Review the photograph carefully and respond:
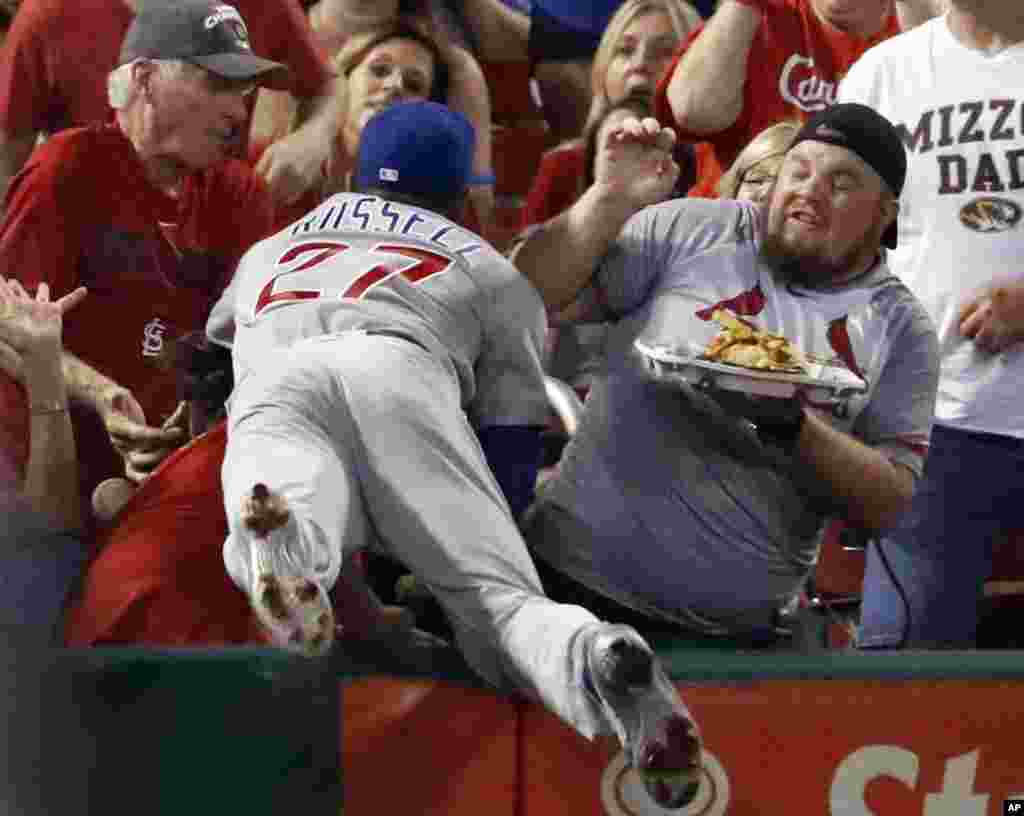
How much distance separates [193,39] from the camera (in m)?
4.39

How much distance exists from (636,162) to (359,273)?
21.6 inches

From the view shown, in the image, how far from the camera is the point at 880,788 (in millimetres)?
3400

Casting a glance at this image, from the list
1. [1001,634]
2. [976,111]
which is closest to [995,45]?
[976,111]

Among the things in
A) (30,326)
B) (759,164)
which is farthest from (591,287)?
(30,326)

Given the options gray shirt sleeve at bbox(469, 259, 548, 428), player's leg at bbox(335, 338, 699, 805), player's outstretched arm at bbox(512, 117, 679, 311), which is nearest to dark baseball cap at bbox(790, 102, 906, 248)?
player's outstretched arm at bbox(512, 117, 679, 311)

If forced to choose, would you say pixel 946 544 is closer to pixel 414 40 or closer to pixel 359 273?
pixel 359 273

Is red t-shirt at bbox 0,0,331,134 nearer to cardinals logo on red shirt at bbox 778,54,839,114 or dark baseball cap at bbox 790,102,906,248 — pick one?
cardinals logo on red shirt at bbox 778,54,839,114

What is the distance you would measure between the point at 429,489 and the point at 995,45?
1.76m

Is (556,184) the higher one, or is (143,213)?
(143,213)

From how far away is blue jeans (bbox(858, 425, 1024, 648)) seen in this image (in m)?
4.14

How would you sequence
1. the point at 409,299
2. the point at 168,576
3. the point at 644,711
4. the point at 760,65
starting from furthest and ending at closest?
the point at 760,65, the point at 409,299, the point at 168,576, the point at 644,711

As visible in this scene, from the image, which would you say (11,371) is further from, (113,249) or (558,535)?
(558,535)

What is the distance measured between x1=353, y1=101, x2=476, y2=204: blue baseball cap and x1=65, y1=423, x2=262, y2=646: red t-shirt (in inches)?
24.1

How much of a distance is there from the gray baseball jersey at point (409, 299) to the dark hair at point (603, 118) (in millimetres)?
A: 1418
